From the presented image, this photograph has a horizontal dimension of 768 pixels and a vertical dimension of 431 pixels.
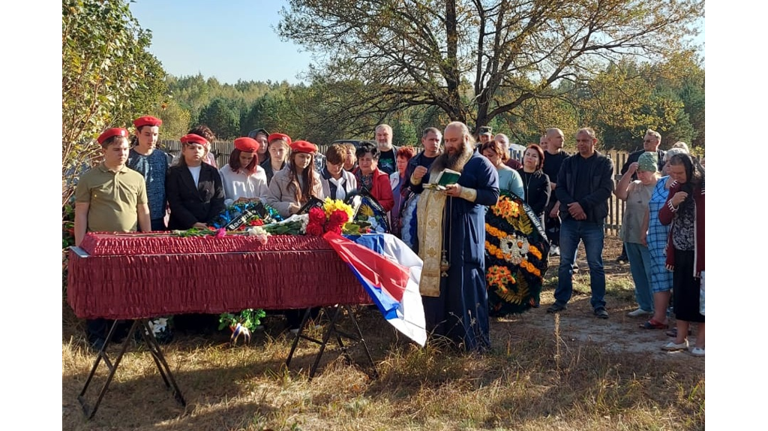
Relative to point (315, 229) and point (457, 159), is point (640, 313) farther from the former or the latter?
point (315, 229)

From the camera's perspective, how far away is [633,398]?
436 centimetres

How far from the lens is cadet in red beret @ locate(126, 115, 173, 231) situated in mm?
5500

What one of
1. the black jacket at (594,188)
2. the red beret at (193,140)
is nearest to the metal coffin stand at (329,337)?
the red beret at (193,140)

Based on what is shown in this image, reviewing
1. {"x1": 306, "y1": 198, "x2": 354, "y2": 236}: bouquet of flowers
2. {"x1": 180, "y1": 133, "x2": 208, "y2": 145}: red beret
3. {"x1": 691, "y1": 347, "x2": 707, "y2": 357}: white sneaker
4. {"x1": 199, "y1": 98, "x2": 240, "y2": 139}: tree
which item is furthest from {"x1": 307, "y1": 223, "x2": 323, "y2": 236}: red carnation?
{"x1": 199, "y1": 98, "x2": 240, "y2": 139}: tree

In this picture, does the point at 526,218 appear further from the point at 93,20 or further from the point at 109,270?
the point at 93,20

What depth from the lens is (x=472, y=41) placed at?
51.5 feet

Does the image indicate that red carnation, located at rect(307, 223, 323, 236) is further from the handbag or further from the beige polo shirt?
the handbag

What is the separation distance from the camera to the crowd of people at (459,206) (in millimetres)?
5074

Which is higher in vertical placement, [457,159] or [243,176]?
[457,159]

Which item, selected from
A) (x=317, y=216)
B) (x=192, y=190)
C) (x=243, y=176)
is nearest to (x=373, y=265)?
(x=317, y=216)

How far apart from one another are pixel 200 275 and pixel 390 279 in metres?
1.17

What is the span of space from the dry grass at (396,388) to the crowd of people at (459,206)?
41 centimetres
